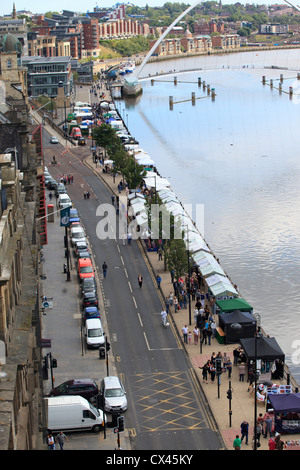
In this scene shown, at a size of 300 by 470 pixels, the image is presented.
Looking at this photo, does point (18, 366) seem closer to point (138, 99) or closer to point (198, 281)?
point (198, 281)

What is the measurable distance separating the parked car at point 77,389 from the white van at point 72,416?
1907 mm

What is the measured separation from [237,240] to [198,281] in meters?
17.8

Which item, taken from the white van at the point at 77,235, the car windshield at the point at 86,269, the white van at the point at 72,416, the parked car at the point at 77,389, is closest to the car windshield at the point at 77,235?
the white van at the point at 77,235

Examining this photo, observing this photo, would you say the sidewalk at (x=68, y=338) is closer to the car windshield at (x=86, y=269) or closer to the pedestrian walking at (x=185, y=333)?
the car windshield at (x=86, y=269)

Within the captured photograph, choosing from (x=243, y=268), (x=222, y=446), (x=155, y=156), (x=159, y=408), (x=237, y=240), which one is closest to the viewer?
(x=222, y=446)

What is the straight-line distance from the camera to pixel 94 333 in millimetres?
40062

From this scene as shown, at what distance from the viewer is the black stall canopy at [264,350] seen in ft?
118

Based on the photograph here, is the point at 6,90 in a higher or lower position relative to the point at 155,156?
higher

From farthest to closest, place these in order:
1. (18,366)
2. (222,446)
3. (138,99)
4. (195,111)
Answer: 1. (138,99)
2. (195,111)
3. (222,446)
4. (18,366)

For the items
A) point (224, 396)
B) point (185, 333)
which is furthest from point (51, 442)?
point (185, 333)

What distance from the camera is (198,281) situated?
48.9 meters

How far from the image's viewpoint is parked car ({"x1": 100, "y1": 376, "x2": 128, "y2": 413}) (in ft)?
108

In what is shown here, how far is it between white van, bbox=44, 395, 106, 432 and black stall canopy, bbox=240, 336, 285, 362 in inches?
325

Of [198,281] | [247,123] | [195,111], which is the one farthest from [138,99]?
[198,281]
